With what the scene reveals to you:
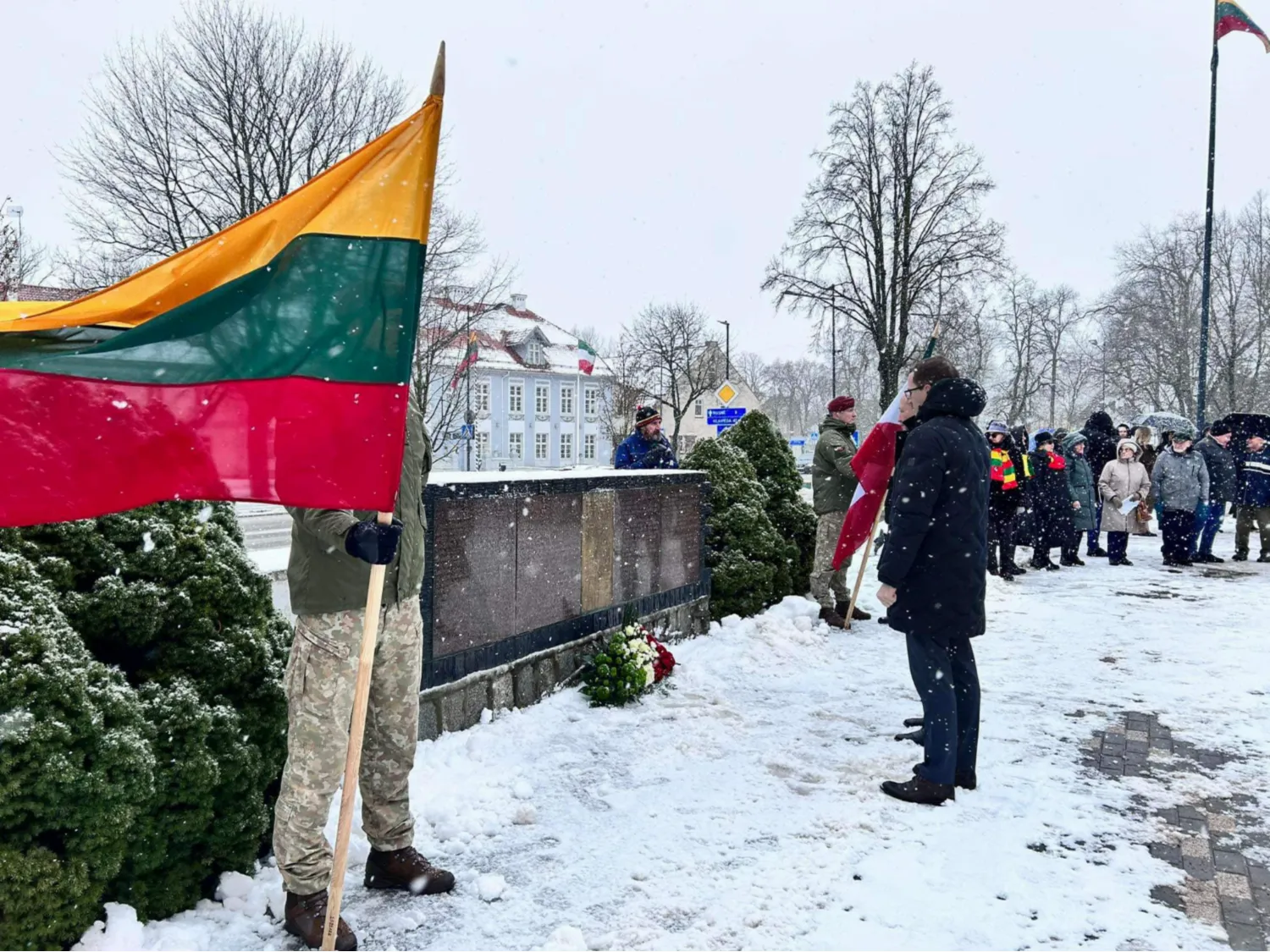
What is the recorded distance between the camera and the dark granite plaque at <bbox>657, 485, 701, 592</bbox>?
7.09 meters

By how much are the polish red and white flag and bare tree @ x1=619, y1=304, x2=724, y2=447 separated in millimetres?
39655

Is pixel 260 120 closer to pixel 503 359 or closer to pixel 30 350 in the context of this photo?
pixel 30 350

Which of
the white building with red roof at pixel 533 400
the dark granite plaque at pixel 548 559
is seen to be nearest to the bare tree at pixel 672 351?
the white building with red roof at pixel 533 400

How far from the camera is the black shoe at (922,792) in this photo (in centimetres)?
413

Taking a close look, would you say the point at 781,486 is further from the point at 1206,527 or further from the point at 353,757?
the point at 1206,527

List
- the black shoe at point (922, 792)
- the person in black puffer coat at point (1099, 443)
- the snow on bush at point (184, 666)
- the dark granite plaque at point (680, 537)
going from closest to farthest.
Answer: the snow on bush at point (184, 666) → the black shoe at point (922, 792) → the dark granite plaque at point (680, 537) → the person in black puffer coat at point (1099, 443)

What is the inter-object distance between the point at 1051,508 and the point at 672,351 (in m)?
35.6

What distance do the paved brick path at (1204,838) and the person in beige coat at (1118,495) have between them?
8.17 meters

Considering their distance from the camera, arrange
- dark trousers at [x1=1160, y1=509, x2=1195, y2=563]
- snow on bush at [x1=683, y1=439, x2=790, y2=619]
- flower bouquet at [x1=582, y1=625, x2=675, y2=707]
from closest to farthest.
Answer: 1. flower bouquet at [x1=582, y1=625, x2=675, y2=707]
2. snow on bush at [x1=683, y1=439, x2=790, y2=619]
3. dark trousers at [x1=1160, y1=509, x2=1195, y2=563]

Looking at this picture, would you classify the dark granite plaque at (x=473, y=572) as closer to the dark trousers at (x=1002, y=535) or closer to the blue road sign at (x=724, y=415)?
the dark trousers at (x=1002, y=535)

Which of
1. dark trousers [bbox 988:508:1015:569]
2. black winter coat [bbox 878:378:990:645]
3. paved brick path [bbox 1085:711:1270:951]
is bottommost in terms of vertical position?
paved brick path [bbox 1085:711:1270:951]

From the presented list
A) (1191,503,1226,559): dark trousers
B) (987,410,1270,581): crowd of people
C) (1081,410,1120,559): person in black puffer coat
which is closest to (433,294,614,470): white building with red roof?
(1081,410,1120,559): person in black puffer coat

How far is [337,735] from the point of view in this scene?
3.01 metres

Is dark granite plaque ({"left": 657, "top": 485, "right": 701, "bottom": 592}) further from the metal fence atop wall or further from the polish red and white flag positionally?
the polish red and white flag
